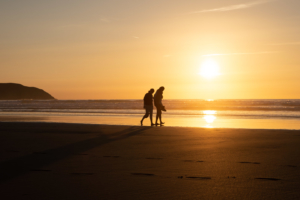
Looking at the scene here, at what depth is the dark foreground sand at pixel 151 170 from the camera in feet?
13.9

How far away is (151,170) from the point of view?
18.4 ft

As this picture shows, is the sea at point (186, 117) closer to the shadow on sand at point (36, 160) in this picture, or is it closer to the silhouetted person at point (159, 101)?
the silhouetted person at point (159, 101)

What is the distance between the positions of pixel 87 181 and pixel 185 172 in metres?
1.73

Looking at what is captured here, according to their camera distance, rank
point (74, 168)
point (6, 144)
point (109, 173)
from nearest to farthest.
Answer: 1. point (109, 173)
2. point (74, 168)
3. point (6, 144)

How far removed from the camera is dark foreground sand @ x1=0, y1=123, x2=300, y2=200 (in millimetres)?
4227

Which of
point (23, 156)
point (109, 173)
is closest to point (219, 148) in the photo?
point (109, 173)

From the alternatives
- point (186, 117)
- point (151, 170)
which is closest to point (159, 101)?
point (186, 117)

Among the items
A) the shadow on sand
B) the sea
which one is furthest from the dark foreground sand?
the sea

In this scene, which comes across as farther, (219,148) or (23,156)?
(219,148)

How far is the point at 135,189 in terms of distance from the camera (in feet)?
14.4

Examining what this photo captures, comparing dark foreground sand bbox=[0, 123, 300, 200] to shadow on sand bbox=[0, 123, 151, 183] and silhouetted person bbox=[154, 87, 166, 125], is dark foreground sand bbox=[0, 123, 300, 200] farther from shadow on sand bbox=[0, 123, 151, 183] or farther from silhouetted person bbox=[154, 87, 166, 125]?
silhouetted person bbox=[154, 87, 166, 125]

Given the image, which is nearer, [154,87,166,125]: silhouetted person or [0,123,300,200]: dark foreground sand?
[0,123,300,200]: dark foreground sand

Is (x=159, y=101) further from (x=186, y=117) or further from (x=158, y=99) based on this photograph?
(x=186, y=117)

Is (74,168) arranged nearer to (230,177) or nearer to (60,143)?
(230,177)
